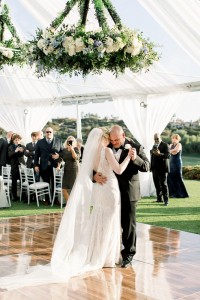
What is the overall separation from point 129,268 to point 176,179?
6.29 m

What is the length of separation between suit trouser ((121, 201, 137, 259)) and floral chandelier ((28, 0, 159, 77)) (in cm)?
156

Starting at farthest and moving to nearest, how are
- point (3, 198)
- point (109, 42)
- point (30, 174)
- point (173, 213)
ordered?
point (30, 174) → point (3, 198) → point (173, 213) → point (109, 42)

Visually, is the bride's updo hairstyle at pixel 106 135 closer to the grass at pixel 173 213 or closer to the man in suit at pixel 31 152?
the grass at pixel 173 213

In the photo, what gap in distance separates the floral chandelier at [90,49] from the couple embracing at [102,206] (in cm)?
73

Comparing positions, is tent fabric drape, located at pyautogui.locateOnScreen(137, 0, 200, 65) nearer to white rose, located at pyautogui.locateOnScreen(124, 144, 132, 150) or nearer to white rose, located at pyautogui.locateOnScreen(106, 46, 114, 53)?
white rose, located at pyautogui.locateOnScreen(106, 46, 114, 53)

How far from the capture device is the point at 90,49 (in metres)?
4.73

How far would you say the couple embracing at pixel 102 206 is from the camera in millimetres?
4949

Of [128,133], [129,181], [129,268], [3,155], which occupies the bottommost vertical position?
[129,268]

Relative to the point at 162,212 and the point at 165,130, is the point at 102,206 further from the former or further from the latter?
the point at 165,130

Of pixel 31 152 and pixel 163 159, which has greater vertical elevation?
pixel 31 152

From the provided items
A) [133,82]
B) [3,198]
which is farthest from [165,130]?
[3,198]

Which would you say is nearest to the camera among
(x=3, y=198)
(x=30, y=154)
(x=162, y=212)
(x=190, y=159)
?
(x=162, y=212)

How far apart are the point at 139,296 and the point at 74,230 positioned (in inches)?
48.3

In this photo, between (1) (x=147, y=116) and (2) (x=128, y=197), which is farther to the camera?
(1) (x=147, y=116)
